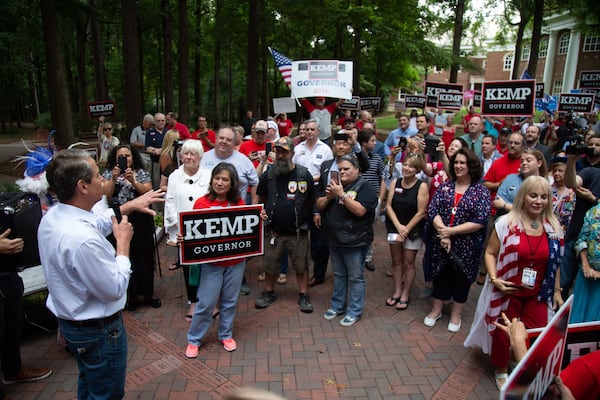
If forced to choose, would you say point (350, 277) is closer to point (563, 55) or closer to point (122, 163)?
point (122, 163)

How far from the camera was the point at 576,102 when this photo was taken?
13516 mm

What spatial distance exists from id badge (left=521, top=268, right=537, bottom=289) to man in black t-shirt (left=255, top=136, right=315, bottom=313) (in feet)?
7.91

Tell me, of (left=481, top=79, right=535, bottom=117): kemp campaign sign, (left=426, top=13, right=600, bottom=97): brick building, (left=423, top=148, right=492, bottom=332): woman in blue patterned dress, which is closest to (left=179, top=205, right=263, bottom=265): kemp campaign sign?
(left=423, top=148, right=492, bottom=332): woman in blue patterned dress

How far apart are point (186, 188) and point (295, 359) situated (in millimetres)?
2205

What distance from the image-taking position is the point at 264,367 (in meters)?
4.09

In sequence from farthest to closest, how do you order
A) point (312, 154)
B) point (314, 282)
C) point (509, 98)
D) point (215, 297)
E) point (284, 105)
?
1. point (284, 105)
2. point (509, 98)
3. point (312, 154)
4. point (314, 282)
5. point (215, 297)

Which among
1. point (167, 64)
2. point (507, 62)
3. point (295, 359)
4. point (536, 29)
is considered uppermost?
point (507, 62)

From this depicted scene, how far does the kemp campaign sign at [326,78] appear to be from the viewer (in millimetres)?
8453

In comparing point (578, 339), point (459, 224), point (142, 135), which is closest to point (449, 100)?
point (142, 135)

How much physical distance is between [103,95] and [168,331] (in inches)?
776

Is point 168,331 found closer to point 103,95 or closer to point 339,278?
point 339,278

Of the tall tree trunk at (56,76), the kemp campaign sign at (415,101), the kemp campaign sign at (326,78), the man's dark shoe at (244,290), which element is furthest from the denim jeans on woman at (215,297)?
the kemp campaign sign at (415,101)

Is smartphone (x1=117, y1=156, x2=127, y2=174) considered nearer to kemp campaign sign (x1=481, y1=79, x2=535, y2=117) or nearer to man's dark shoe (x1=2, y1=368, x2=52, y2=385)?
man's dark shoe (x1=2, y1=368, x2=52, y2=385)

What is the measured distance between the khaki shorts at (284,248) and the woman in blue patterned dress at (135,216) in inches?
56.2
